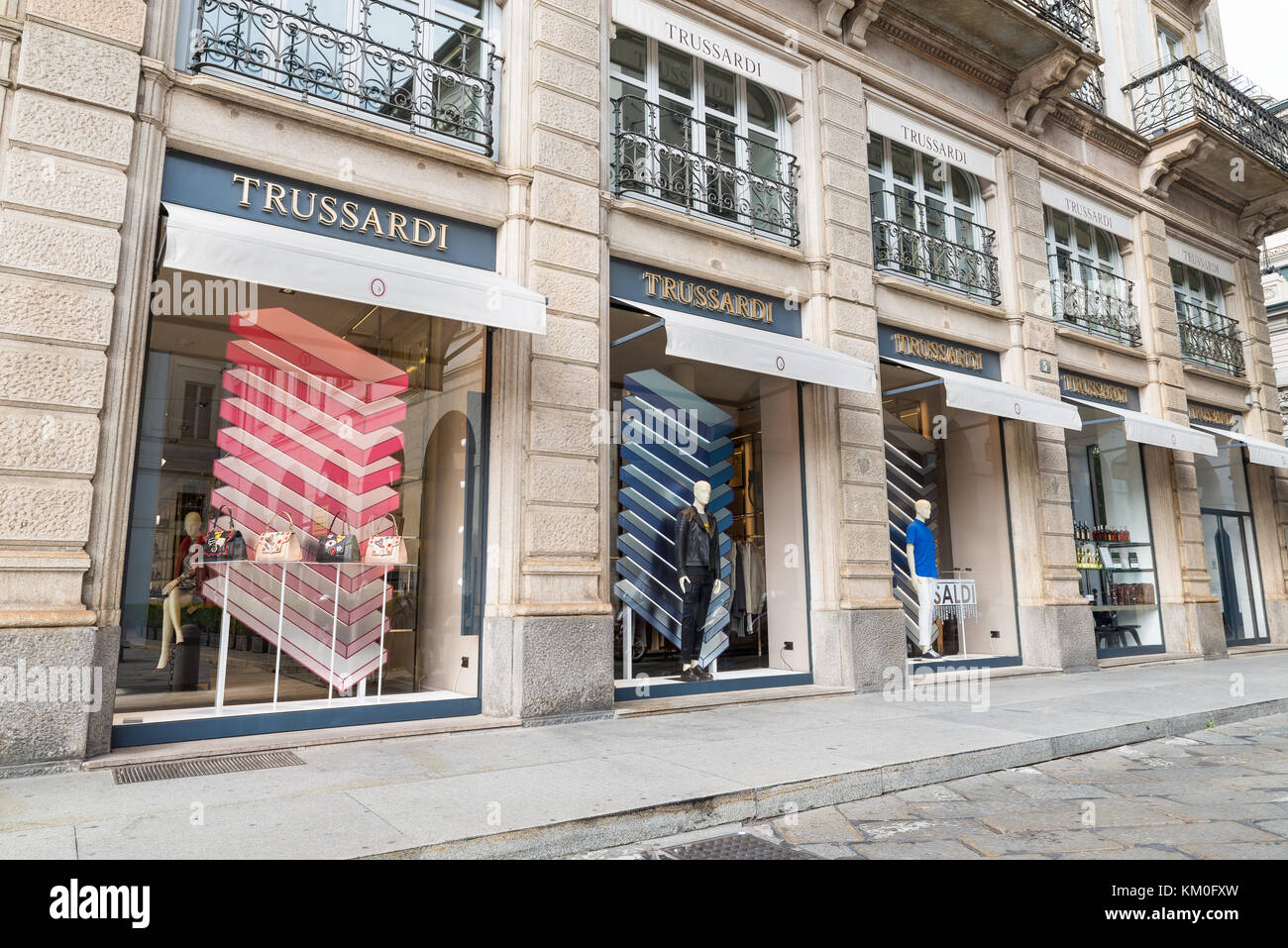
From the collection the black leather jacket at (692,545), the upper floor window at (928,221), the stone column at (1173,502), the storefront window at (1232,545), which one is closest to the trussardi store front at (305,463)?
the black leather jacket at (692,545)

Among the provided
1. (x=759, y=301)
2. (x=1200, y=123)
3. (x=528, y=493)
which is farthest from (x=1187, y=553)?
(x=528, y=493)

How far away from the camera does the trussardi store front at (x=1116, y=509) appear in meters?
13.2

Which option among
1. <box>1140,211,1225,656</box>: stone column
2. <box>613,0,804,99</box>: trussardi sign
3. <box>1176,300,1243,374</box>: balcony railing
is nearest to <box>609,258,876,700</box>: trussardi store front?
<box>613,0,804,99</box>: trussardi sign

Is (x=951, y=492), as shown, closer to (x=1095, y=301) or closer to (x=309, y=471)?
(x=1095, y=301)

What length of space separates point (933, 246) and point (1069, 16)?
18.7 ft

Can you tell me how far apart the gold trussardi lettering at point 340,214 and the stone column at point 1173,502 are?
41.3ft

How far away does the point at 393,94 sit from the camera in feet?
25.1

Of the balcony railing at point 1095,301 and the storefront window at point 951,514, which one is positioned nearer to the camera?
the storefront window at point 951,514

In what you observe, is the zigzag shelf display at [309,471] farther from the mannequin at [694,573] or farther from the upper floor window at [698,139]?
the upper floor window at [698,139]

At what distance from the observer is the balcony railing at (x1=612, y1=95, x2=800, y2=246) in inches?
355

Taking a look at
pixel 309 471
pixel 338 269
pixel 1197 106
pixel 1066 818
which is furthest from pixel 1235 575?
pixel 338 269

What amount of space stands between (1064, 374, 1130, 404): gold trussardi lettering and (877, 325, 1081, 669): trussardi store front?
6.25 feet

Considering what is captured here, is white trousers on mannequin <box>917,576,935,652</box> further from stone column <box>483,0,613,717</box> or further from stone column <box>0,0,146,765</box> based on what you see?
stone column <box>0,0,146,765</box>

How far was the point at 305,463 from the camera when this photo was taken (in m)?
7.70
